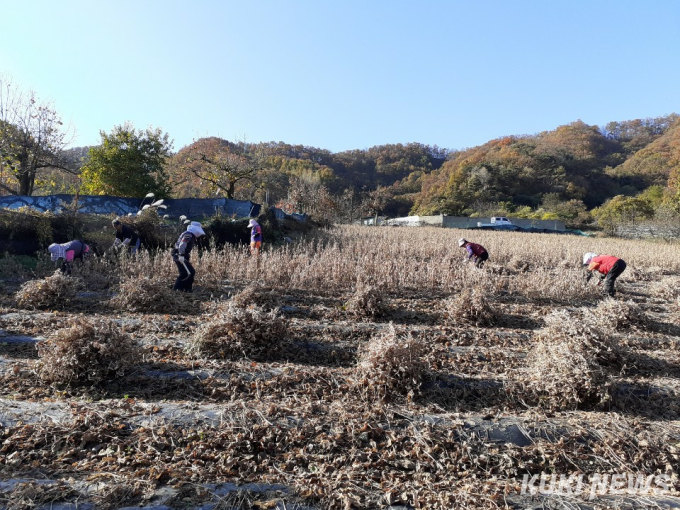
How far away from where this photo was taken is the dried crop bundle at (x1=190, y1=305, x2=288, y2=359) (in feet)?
14.4

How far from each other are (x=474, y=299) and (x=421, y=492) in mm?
3735

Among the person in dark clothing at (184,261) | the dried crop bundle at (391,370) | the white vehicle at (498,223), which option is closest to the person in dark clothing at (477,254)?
the person in dark clothing at (184,261)

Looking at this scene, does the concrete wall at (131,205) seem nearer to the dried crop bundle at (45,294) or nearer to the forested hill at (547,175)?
the dried crop bundle at (45,294)

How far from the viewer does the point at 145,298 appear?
598 cm

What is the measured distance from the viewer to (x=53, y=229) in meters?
11.0

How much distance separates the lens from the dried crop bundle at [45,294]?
237 inches

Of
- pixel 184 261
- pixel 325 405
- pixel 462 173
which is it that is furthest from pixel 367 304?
pixel 462 173

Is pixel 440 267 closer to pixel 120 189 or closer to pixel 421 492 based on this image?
pixel 421 492

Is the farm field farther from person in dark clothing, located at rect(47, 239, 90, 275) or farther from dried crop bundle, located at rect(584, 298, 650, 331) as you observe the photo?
person in dark clothing, located at rect(47, 239, 90, 275)

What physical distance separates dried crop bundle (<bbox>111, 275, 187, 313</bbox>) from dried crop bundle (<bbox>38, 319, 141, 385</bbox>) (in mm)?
2158

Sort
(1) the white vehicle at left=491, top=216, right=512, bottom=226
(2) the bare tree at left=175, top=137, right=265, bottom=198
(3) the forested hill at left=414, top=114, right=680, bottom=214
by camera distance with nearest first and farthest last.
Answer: (2) the bare tree at left=175, top=137, right=265, bottom=198 → (1) the white vehicle at left=491, top=216, right=512, bottom=226 → (3) the forested hill at left=414, top=114, right=680, bottom=214

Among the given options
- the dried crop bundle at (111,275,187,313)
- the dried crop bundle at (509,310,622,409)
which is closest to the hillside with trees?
the dried crop bundle at (111,275,187,313)

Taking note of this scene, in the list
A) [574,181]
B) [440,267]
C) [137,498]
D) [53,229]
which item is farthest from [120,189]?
[574,181]

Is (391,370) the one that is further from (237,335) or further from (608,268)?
(608,268)
